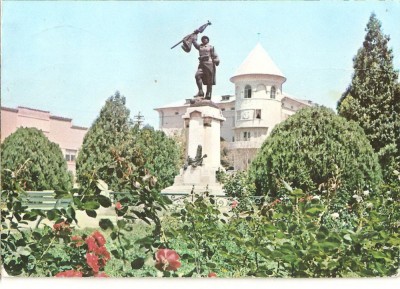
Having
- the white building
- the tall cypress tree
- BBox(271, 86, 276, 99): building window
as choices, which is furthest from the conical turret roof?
the tall cypress tree

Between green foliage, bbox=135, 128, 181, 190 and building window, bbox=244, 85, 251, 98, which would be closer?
building window, bbox=244, 85, 251, 98

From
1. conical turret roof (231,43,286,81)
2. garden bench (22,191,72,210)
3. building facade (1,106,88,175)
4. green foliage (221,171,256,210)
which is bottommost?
garden bench (22,191,72,210)

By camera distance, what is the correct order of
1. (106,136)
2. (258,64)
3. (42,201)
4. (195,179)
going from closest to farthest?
(42,201) → (258,64) → (106,136) → (195,179)

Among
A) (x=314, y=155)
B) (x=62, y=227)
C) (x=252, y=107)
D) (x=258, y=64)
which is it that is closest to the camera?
(x=62, y=227)

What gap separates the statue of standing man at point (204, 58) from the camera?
4648 millimetres

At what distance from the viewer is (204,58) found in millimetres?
5152

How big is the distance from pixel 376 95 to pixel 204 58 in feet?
9.00

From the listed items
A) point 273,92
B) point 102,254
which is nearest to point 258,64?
point 273,92

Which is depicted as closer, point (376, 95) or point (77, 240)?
point (77, 240)

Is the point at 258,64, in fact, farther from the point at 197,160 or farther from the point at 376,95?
the point at 197,160

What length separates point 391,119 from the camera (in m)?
7.55

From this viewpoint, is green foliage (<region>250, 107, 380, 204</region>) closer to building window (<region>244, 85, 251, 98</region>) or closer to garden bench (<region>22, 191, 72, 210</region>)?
building window (<region>244, 85, 251, 98</region>)

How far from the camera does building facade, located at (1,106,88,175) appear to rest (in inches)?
180

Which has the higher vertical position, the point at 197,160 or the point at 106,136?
the point at 106,136
